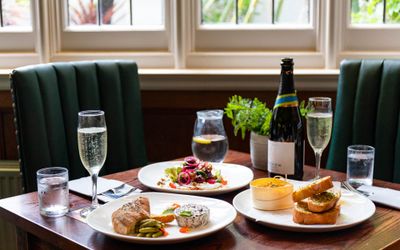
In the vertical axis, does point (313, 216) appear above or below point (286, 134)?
below

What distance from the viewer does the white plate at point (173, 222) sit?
3.77ft

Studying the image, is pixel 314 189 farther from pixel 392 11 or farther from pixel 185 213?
pixel 392 11

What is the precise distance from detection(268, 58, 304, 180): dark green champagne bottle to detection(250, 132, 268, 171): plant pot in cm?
9

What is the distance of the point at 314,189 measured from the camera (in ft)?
4.22

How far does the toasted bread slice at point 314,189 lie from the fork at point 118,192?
44cm

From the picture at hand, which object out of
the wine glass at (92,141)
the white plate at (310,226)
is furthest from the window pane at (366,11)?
the wine glass at (92,141)

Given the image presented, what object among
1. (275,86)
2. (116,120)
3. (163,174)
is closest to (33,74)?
(116,120)

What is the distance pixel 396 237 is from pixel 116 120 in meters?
1.20

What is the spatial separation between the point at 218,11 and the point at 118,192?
1252 mm

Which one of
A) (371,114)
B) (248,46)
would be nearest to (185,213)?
(371,114)

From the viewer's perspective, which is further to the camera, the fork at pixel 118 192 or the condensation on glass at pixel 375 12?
the condensation on glass at pixel 375 12

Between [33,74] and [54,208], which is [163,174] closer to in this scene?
[54,208]

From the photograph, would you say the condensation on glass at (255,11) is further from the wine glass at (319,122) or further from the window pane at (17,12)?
the wine glass at (319,122)

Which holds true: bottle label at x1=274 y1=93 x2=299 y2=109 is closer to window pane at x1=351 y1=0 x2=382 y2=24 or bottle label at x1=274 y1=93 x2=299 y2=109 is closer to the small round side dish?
the small round side dish
